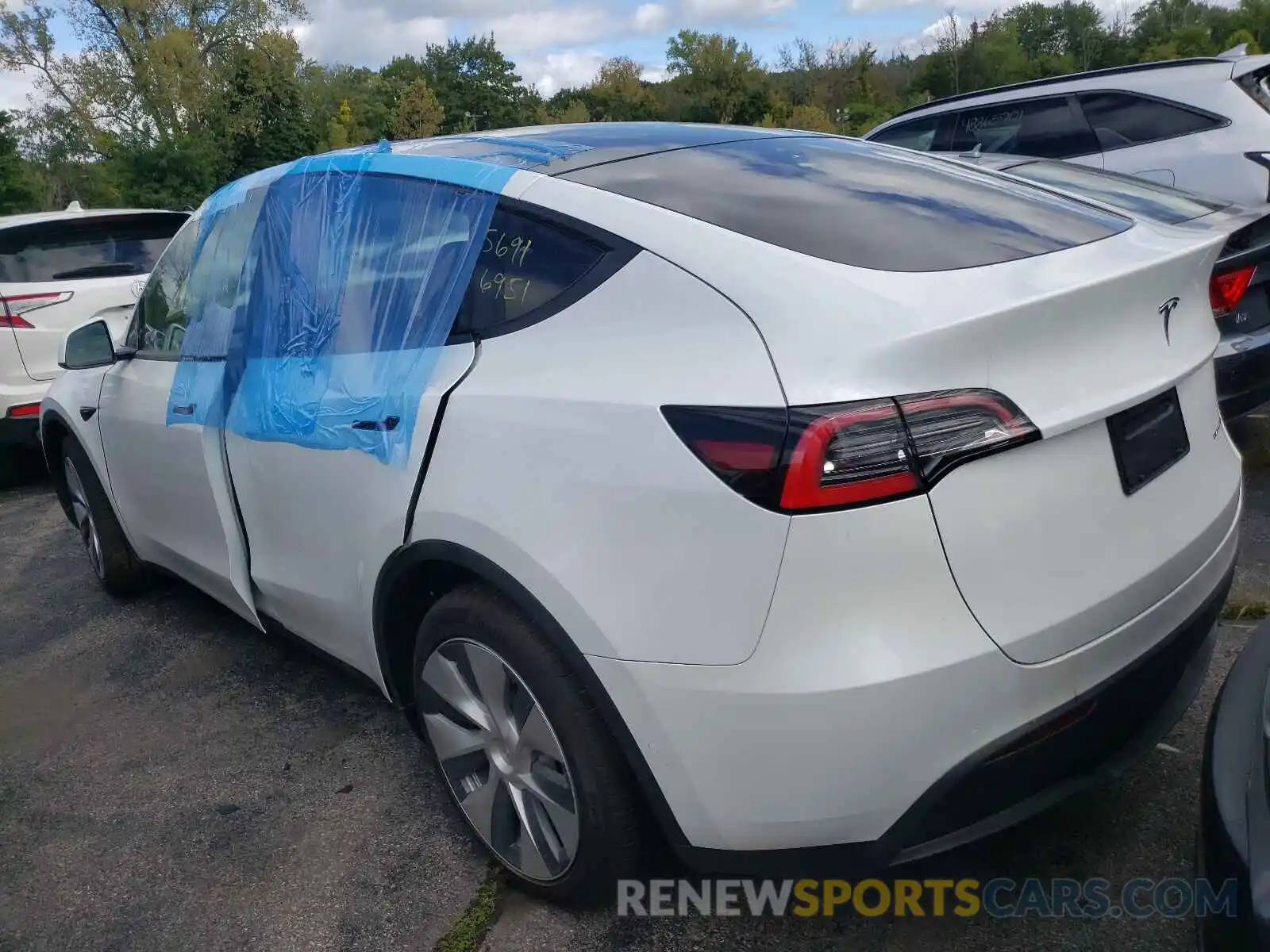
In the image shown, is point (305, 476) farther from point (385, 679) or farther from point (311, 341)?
point (385, 679)

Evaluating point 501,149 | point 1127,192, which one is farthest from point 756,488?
point 1127,192

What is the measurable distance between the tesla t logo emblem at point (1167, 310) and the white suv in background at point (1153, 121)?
3363 millimetres

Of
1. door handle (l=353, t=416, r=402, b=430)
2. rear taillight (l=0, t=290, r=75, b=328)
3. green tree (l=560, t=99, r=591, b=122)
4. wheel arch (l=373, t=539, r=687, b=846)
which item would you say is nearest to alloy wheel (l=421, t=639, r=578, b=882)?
wheel arch (l=373, t=539, r=687, b=846)

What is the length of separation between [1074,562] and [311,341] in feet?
6.31

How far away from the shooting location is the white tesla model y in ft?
5.23

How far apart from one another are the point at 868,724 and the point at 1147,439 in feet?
2.56

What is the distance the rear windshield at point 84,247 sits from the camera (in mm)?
6176

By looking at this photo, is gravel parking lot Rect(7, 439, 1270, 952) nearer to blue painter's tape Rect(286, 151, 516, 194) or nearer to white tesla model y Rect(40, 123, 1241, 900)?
white tesla model y Rect(40, 123, 1241, 900)

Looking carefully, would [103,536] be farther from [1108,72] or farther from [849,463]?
[1108,72]

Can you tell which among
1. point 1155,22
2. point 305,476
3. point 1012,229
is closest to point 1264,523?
point 1012,229

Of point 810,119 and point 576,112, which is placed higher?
point 576,112

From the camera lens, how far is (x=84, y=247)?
639 cm

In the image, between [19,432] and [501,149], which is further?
[19,432]

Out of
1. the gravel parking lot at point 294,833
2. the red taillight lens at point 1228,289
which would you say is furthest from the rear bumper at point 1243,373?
the gravel parking lot at point 294,833
